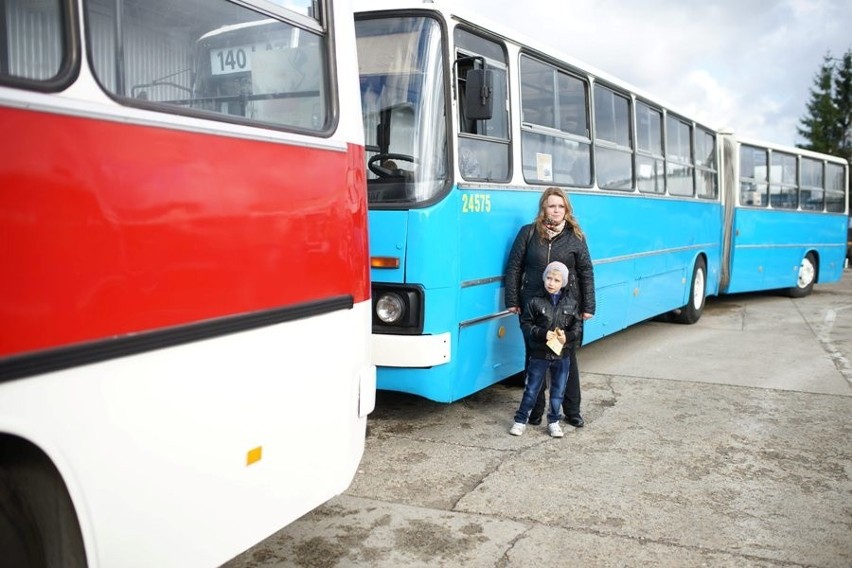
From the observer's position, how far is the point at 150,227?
7.65 feet

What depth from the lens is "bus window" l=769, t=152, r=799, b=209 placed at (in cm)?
1448

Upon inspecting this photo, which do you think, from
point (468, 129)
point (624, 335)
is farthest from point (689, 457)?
point (624, 335)

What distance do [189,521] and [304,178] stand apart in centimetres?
129

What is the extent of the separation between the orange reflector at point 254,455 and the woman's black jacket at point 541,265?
315 centimetres

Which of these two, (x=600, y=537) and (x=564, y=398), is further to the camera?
(x=564, y=398)

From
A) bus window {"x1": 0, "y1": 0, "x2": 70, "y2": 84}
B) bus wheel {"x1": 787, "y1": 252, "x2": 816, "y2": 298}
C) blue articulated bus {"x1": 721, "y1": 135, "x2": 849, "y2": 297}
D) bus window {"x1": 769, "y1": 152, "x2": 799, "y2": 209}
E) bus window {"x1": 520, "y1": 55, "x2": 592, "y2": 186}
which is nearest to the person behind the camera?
bus window {"x1": 0, "y1": 0, "x2": 70, "y2": 84}

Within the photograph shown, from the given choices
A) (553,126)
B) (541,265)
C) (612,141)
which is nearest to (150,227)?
(541,265)

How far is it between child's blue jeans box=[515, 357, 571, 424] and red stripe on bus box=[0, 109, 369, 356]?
2.66 meters

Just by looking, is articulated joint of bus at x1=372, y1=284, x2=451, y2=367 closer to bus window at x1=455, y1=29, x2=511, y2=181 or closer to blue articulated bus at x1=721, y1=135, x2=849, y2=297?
bus window at x1=455, y1=29, x2=511, y2=181

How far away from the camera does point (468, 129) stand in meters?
5.54

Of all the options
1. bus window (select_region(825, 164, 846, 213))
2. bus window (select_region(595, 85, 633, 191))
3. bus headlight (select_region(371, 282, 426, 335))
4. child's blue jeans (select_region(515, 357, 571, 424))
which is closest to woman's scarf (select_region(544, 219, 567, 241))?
child's blue jeans (select_region(515, 357, 571, 424))

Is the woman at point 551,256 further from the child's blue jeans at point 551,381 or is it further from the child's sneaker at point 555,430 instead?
the child's sneaker at point 555,430

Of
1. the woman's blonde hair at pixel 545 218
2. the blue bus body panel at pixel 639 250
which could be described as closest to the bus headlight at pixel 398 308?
the woman's blonde hair at pixel 545 218

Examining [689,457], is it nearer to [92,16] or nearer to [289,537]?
[289,537]
